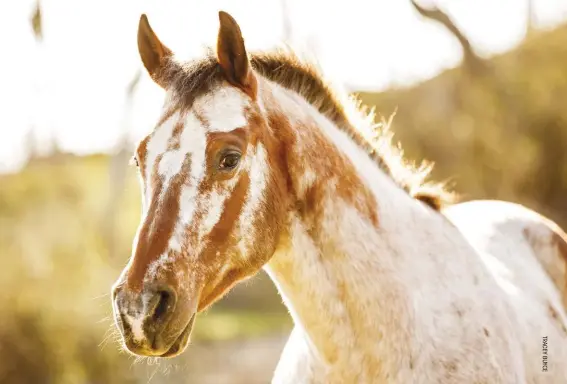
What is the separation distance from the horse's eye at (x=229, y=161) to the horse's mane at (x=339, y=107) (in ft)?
1.29

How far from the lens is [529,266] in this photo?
3527 millimetres

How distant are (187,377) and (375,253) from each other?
6525 mm

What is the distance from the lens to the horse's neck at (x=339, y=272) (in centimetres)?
248

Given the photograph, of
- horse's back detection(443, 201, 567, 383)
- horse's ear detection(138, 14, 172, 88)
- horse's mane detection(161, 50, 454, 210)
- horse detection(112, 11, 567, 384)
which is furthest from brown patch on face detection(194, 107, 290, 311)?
horse's back detection(443, 201, 567, 383)

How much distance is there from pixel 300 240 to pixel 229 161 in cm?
42

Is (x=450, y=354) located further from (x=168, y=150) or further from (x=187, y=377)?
(x=187, y=377)

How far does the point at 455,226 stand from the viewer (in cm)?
299

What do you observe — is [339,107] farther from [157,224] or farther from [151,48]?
[157,224]

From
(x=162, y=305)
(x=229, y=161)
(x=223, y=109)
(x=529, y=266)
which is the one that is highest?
(x=223, y=109)

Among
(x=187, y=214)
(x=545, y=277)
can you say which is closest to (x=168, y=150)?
(x=187, y=214)

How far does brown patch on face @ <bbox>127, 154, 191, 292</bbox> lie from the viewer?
2160mm

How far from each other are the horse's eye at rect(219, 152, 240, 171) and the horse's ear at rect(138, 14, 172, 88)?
0.59 m

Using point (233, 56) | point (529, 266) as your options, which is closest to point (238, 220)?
point (233, 56)

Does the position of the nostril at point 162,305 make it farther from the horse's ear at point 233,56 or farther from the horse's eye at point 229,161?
the horse's ear at point 233,56
